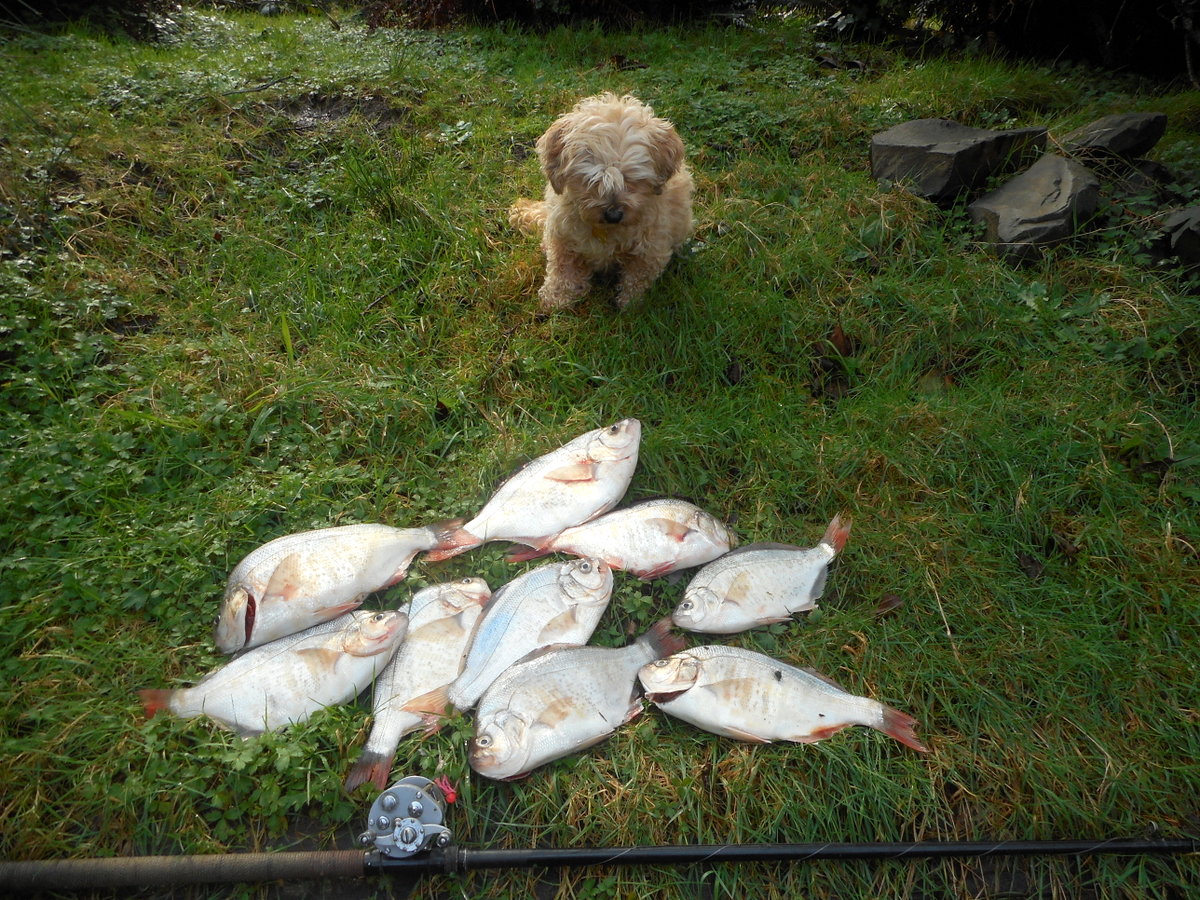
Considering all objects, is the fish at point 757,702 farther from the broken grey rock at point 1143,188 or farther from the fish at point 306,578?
the broken grey rock at point 1143,188

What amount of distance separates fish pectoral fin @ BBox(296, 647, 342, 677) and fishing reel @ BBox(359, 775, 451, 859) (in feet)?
1.51

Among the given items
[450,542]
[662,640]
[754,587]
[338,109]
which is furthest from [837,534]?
[338,109]

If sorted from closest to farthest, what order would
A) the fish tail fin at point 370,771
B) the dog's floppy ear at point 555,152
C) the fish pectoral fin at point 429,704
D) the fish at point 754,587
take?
the fish tail fin at point 370,771, the fish pectoral fin at point 429,704, the fish at point 754,587, the dog's floppy ear at point 555,152

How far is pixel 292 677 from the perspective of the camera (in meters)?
2.29

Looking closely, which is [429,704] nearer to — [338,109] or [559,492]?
[559,492]

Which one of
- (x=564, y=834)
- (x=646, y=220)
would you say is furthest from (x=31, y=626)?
(x=646, y=220)

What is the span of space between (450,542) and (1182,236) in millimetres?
4218

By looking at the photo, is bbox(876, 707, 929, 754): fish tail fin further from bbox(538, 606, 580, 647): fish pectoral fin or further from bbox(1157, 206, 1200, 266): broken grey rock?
bbox(1157, 206, 1200, 266): broken grey rock

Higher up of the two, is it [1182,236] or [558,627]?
[1182,236]

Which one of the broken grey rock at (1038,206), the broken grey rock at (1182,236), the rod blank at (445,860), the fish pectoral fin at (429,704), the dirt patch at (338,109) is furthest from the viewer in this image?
the dirt patch at (338,109)

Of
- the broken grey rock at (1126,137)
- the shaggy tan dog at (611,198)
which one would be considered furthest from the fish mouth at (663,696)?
the broken grey rock at (1126,137)

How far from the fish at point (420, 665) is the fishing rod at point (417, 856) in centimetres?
13

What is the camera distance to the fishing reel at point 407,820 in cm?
193

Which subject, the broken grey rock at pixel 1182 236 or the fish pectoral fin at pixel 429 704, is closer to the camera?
the fish pectoral fin at pixel 429 704
